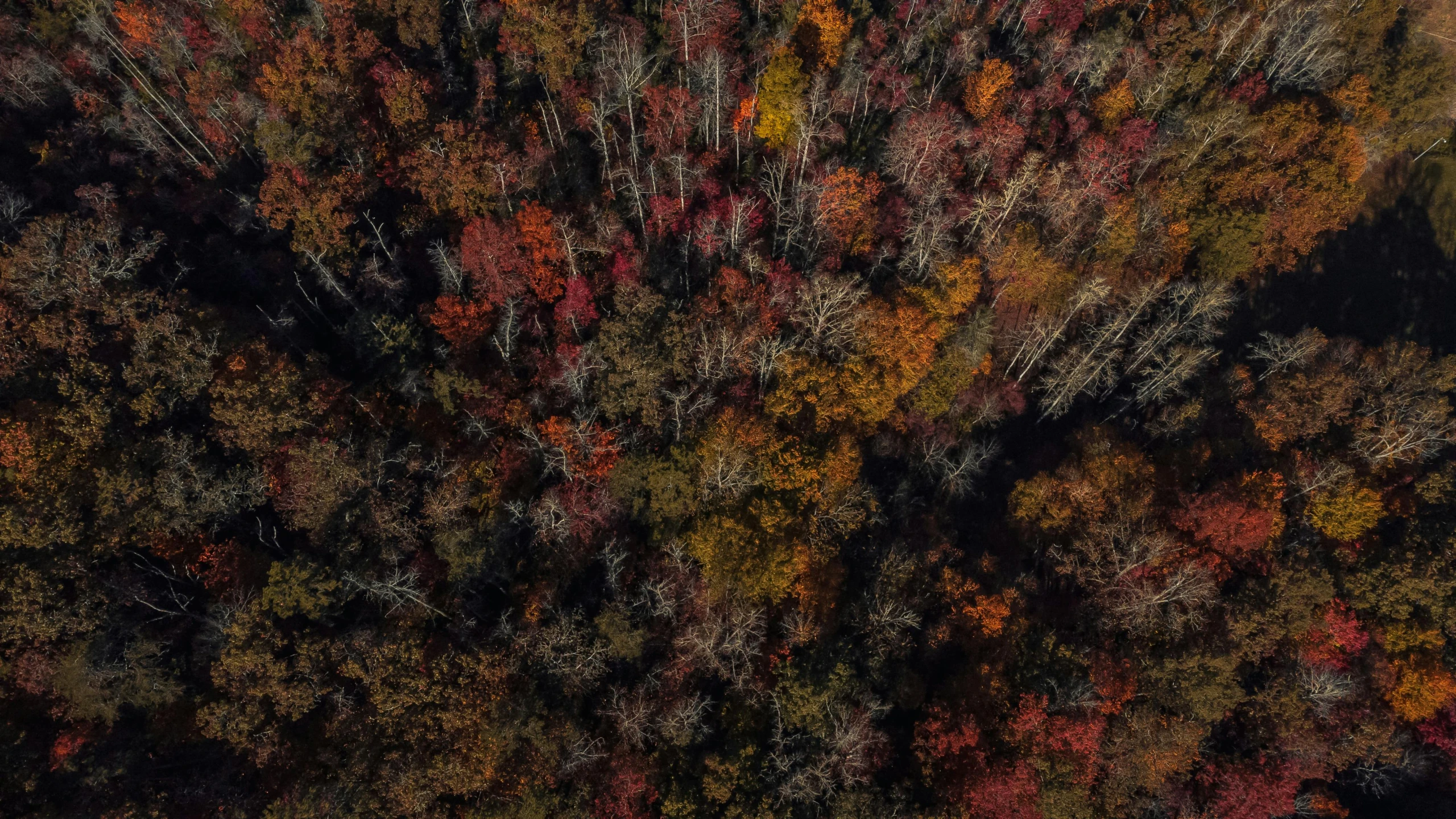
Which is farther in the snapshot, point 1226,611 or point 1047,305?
point 1047,305

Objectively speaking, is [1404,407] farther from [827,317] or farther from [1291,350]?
[827,317]

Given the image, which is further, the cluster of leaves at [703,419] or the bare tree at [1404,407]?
the bare tree at [1404,407]

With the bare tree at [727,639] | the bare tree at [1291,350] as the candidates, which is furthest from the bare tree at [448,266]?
the bare tree at [1291,350]

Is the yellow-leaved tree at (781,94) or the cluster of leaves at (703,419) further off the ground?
the yellow-leaved tree at (781,94)

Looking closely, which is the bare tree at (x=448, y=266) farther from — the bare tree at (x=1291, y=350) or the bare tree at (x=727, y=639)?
the bare tree at (x=1291, y=350)

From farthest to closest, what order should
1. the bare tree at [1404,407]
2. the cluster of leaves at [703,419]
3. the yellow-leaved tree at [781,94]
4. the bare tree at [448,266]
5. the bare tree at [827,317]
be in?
the yellow-leaved tree at [781,94], the bare tree at [448,266], the bare tree at [827,317], the bare tree at [1404,407], the cluster of leaves at [703,419]

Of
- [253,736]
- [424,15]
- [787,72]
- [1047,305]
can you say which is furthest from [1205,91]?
[253,736]

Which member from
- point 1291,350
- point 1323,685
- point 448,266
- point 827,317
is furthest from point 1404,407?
point 448,266

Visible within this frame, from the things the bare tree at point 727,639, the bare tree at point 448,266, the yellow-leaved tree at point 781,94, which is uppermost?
the yellow-leaved tree at point 781,94

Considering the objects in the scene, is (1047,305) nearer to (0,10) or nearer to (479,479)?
(479,479)

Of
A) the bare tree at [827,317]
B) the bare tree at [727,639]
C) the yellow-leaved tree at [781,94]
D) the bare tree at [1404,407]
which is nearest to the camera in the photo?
the bare tree at [727,639]
